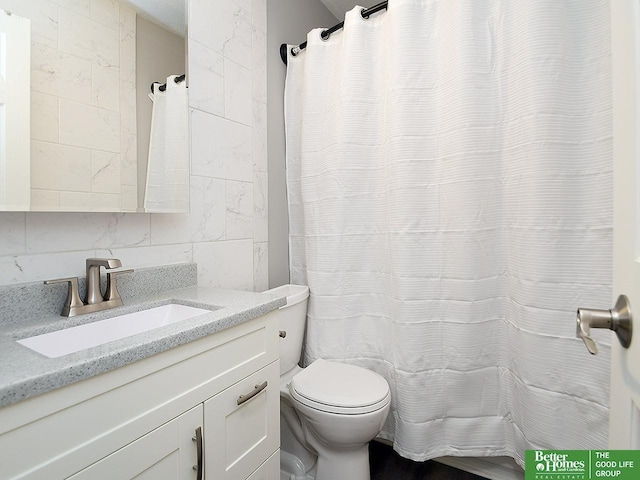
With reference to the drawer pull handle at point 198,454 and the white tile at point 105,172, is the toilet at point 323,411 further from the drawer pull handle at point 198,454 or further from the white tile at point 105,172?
the white tile at point 105,172

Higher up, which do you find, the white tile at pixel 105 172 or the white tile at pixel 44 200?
the white tile at pixel 105 172

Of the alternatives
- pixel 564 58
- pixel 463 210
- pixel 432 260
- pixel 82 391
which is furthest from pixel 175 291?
pixel 564 58

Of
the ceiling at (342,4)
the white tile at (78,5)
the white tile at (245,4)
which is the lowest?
the white tile at (78,5)

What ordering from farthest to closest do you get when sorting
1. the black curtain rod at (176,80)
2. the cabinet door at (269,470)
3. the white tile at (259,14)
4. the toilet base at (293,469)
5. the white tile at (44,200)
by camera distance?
1. the white tile at (259,14)
2. the toilet base at (293,469)
3. the black curtain rod at (176,80)
4. the cabinet door at (269,470)
5. the white tile at (44,200)

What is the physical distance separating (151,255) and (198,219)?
10.0 inches

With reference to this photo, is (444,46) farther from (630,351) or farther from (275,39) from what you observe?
(630,351)

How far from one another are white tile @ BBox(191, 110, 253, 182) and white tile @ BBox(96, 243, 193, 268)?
328mm

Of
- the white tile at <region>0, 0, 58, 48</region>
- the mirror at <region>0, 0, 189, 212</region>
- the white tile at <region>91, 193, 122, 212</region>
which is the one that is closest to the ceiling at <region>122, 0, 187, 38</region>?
the mirror at <region>0, 0, 189, 212</region>

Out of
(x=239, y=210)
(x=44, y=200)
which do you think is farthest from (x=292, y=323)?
(x=44, y=200)

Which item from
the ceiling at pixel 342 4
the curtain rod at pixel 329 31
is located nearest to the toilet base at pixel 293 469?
the curtain rod at pixel 329 31

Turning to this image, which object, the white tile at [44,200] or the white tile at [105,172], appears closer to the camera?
the white tile at [44,200]

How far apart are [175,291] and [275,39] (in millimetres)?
1457

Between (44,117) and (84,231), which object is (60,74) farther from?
(84,231)

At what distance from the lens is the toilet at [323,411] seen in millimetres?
1260
